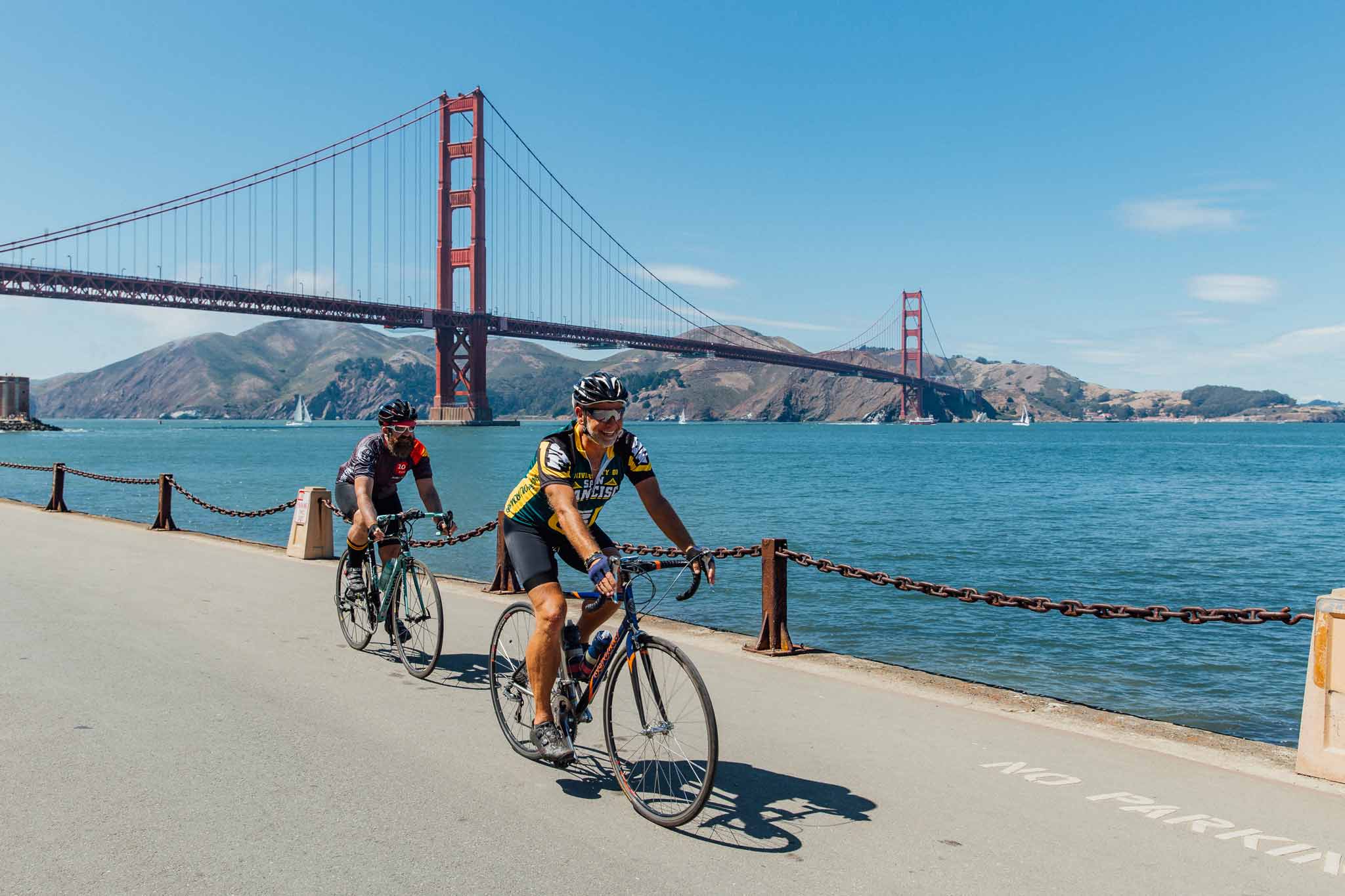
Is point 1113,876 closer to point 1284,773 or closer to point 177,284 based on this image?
point 1284,773

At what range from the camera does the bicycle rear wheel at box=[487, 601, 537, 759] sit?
4801 mm

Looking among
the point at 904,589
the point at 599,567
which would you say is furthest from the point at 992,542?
the point at 599,567

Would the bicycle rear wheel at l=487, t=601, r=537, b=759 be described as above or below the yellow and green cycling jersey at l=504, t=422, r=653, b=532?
below

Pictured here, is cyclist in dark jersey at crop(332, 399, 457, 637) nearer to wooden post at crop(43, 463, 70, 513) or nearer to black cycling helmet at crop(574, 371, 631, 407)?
black cycling helmet at crop(574, 371, 631, 407)

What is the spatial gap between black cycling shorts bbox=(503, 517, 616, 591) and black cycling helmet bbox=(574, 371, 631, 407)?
0.57 m

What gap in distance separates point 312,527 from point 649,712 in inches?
367

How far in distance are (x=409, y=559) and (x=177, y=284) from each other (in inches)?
2910

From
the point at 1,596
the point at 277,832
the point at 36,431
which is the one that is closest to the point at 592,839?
the point at 277,832

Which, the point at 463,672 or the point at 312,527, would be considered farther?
the point at 312,527

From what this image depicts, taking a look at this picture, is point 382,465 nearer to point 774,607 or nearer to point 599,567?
point 774,607

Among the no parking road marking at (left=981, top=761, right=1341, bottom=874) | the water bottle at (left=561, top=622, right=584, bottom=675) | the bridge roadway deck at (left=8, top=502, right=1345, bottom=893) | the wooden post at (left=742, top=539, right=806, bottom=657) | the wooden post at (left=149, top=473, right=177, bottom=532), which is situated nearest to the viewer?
the bridge roadway deck at (left=8, top=502, right=1345, bottom=893)

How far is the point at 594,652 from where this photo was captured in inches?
170

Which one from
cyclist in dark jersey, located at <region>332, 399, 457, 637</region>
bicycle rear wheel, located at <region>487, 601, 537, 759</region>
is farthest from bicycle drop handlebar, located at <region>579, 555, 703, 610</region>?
cyclist in dark jersey, located at <region>332, 399, 457, 637</region>

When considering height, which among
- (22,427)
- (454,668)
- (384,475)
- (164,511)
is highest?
(384,475)
